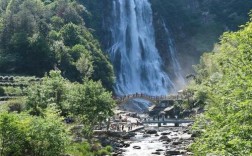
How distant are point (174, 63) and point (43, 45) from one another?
188 ft

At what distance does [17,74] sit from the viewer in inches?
3233

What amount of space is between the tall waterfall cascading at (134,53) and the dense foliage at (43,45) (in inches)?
477

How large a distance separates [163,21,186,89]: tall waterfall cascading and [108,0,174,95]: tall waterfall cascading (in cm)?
616

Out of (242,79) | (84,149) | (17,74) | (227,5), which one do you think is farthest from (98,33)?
(242,79)

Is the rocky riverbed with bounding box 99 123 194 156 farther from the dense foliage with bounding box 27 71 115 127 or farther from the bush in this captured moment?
the bush

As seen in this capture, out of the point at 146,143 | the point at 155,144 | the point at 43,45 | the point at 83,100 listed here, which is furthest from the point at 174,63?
the point at 83,100

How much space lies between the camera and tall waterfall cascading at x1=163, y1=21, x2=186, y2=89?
423 feet

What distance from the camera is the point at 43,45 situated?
289 ft

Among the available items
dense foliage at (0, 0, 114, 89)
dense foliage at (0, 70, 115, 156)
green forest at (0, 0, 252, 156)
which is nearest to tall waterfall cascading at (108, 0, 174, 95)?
green forest at (0, 0, 252, 156)

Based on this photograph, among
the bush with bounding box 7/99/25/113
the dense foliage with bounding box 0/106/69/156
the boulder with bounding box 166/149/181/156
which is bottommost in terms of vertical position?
the boulder with bounding box 166/149/181/156

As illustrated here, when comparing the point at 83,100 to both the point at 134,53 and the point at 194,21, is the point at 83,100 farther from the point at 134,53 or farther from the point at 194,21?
the point at 194,21

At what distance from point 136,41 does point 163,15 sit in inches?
1201

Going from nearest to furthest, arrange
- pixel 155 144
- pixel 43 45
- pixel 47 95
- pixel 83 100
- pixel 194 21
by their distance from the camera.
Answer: pixel 47 95 → pixel 83 100 → pixel 155 144 → pixel 43 45 → pixel 194 21

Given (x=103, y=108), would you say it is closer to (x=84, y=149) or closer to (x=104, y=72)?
(x=84, y=149)
